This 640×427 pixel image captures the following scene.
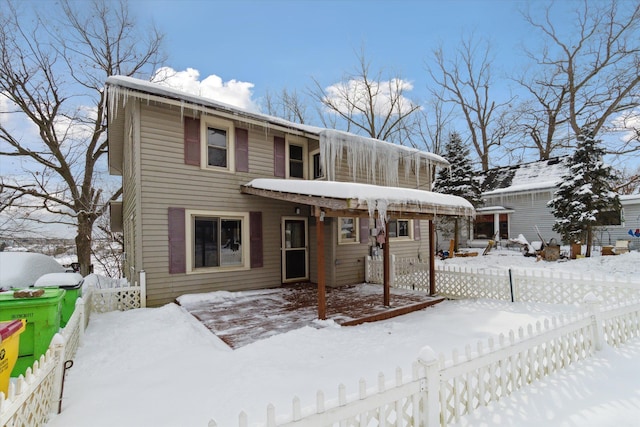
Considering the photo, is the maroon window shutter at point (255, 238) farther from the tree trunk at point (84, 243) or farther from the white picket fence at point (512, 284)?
the tree trunk at point (84, 243)

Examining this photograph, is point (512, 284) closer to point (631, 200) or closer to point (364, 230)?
point (364, 230)

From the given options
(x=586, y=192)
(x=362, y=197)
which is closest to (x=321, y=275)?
(x=362, y=197)

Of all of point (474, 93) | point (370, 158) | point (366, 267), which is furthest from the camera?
point (474, 93)

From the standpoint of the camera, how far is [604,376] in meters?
3.45

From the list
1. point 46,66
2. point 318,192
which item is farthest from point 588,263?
point 46,66

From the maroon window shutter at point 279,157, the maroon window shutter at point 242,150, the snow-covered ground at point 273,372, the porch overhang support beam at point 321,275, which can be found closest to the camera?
the snow-covered ground at point 273,372

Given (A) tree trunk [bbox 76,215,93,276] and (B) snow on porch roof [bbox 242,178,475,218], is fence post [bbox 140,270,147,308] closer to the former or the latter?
(B) snow on porch roof [bbox 242,178,475,218]

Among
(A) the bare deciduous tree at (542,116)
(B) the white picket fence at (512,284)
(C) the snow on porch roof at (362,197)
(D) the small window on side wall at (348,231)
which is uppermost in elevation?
(A) the bare deciduous tree at (542,116)

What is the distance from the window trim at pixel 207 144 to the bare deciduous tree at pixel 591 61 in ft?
74.1

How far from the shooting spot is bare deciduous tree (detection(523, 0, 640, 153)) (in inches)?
752

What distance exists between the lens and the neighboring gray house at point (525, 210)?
14.8m

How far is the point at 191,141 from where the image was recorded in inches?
289

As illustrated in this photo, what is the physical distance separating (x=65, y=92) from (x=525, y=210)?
81.8 ft

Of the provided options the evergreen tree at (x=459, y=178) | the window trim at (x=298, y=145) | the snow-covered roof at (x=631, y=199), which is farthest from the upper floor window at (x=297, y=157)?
the snow-covered roof at (x=631, y=199)
